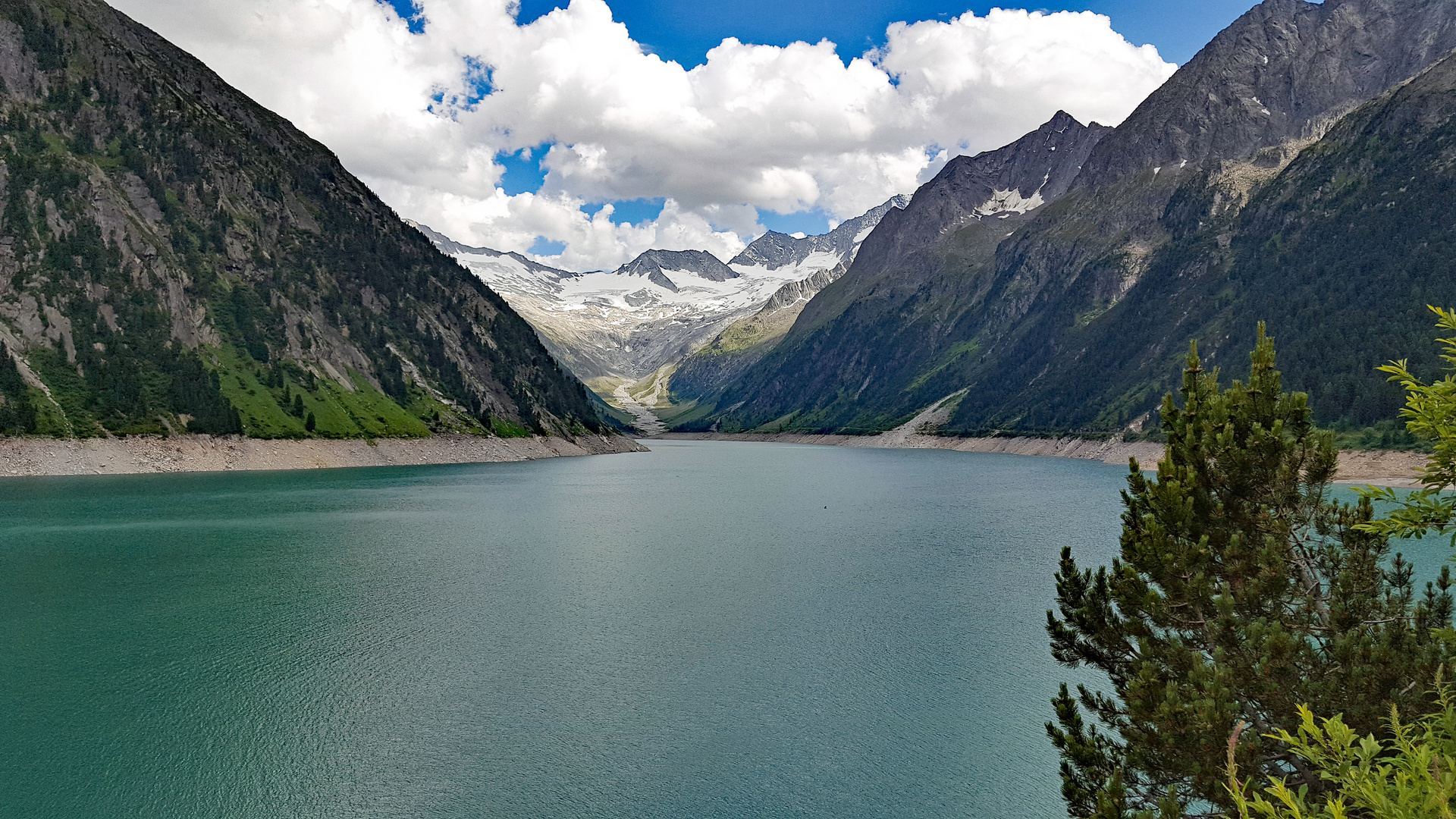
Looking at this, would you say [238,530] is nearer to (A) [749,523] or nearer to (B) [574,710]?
(A) [749,523]

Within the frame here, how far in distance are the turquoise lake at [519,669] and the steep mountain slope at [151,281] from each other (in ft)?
207

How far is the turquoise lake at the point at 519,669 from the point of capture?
23.2 m

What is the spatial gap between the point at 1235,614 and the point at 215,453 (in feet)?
495

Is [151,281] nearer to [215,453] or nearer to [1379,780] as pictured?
[215,453]

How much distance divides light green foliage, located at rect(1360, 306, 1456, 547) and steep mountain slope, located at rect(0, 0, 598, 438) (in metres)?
148

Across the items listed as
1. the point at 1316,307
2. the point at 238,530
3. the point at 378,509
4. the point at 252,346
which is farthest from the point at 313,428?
the point at 1316,307

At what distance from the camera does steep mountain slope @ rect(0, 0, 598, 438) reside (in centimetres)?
12988

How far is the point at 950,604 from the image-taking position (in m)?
46.5

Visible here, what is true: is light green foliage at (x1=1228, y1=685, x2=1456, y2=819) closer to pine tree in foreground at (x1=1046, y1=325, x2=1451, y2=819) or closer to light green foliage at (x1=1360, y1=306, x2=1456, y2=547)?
light green foliage at (x1=1360, y1=306, x2=1456, y2=547)

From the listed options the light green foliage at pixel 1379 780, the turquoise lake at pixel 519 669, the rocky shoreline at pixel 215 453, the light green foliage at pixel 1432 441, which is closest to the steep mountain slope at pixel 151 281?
the rocky shoreline at pixel 215 453

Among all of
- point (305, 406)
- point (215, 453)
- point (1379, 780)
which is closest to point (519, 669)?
point (1379, 780)

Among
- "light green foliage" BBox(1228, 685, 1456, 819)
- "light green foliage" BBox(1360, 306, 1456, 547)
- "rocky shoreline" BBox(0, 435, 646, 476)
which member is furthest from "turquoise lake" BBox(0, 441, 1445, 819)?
"rocky shoreline" BBox(0, 435, 646, 476)

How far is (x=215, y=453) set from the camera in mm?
131625

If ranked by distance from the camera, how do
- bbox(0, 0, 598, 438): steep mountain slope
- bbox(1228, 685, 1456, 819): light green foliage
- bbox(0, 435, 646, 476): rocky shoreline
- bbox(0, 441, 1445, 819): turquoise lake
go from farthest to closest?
bbox(0, 0, 598, 438): steep mountain slope < bbox(0, 435, 646, 476): rocky shoreline < bbox(0, 441, 1445, 819): turquoise lake < bbox(1228, 685, 1456, 819): light green foliage
